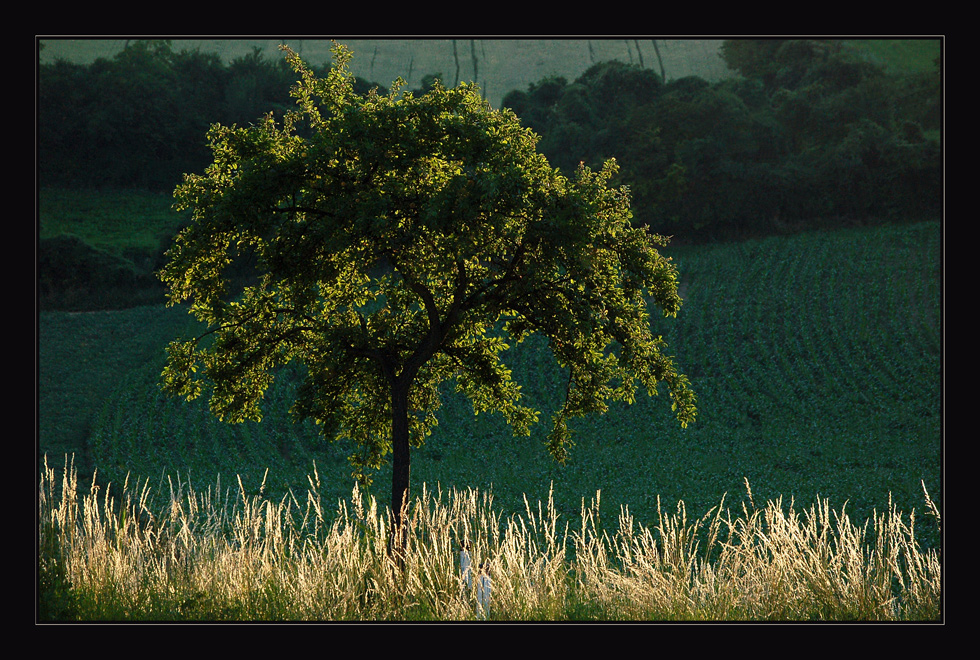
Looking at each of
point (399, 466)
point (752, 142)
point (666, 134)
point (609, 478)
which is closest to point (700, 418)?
point (609, 478)

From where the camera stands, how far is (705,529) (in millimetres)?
19562

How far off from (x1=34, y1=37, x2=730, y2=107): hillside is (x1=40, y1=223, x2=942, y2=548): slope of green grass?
59.0ft

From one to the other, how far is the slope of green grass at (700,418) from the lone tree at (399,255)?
33.9ft

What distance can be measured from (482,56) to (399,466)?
157 feet

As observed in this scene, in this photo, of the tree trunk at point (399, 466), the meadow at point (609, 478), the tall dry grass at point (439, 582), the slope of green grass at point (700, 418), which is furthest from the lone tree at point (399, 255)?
the slope of green grass at point (700, 418)

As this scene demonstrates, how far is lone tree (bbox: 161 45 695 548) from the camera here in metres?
8.66

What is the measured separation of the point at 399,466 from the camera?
30.9 feet

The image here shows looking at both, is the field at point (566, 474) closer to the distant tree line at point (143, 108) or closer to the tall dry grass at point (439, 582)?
the tall dry grass at point (439, 582)

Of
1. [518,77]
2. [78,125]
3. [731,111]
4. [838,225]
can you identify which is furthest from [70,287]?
[838,225]

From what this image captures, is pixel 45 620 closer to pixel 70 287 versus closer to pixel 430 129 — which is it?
pixel 430 129

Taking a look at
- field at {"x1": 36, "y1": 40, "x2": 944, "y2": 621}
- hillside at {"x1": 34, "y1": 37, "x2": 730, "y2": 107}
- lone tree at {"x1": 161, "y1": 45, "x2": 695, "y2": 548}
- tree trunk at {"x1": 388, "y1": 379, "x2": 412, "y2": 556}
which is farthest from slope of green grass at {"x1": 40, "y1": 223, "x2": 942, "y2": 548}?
hillside at {"x1": 34, "y1": 37, "x2": 730, "y2": 107}

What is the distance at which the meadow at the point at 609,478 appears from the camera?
7.57m

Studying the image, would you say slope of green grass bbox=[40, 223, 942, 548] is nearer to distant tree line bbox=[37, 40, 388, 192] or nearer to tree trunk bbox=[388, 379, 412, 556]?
tree trunk bbox=[388, 379, 412, 556]

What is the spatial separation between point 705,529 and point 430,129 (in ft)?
46.5
